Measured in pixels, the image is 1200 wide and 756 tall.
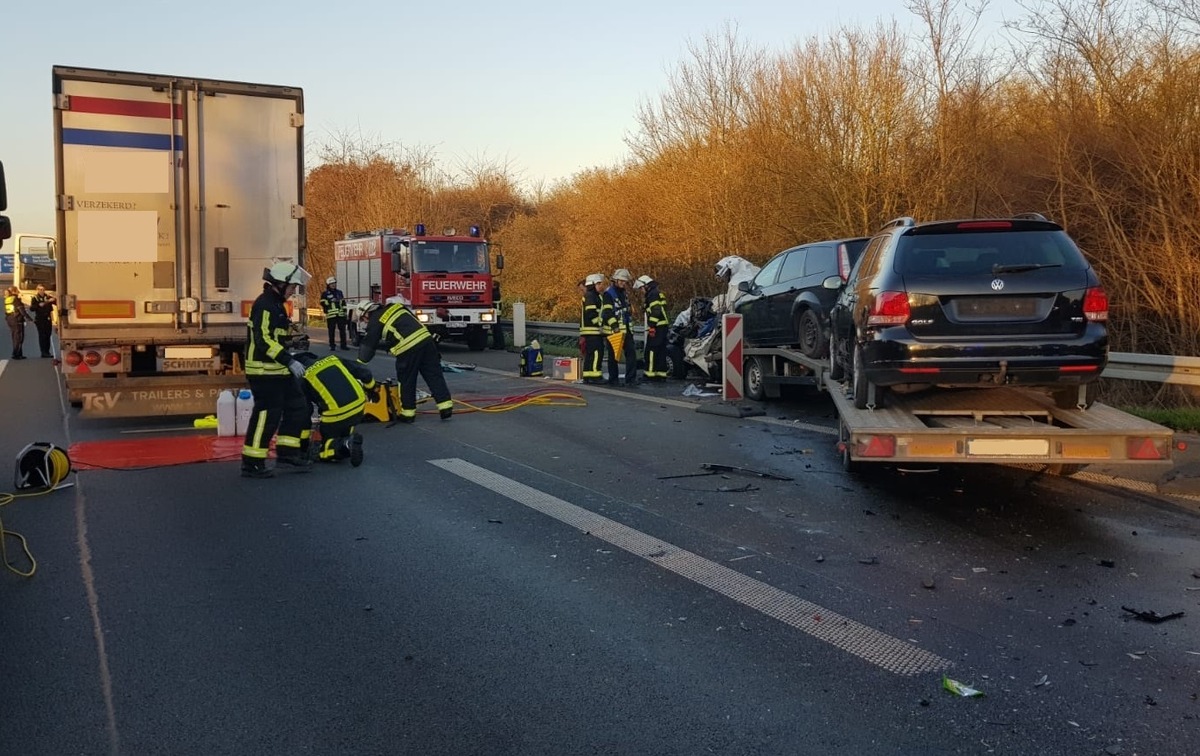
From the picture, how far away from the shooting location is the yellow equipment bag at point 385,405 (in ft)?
37.4

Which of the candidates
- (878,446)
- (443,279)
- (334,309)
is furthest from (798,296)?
(334,309)

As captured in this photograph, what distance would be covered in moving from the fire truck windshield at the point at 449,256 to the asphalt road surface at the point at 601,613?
15881 millimetres

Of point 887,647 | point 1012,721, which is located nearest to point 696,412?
point 887,647

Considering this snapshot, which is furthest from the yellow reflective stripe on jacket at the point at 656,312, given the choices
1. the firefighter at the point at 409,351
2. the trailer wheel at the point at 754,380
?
the firefighter at the point at 409,351

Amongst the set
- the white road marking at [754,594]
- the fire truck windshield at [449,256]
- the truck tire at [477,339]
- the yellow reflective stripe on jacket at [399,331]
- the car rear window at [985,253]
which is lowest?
the white road marking at [754,594]

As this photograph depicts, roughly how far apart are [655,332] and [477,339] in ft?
32.8

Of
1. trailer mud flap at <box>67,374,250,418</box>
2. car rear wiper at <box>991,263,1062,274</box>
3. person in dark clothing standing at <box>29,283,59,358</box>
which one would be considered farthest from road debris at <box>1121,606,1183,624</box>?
person in dark clothing standing at <box>29,283,59,358</box>

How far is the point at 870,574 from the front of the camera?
5.29 m

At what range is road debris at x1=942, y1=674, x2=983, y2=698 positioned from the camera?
377cm

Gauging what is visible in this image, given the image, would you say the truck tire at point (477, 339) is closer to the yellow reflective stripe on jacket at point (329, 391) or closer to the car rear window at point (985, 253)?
the yellow reflective stripe on jacket at point (329, 391)

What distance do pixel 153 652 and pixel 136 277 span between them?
712cm

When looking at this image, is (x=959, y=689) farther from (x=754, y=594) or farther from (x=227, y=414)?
(x=227, y=414)

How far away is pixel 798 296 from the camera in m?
11.2

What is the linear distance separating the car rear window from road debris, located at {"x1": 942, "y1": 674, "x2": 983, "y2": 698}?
354 cm
